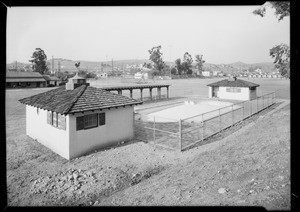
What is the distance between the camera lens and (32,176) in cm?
959

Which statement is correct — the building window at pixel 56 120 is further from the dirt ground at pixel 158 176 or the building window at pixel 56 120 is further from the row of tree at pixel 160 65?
the row of tree at pixel 160 65

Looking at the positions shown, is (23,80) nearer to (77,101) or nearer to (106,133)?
(77,101)

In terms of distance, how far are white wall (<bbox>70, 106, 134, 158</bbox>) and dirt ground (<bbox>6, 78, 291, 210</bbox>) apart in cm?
64

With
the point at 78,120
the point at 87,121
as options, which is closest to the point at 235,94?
the point at 87,121

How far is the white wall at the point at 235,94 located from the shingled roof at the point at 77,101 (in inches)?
1028

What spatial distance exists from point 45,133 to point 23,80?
50.2 metres

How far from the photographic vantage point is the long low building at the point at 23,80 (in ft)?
177

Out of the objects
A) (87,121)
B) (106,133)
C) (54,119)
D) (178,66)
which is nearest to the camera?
(87,121)

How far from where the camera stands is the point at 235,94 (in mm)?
36406

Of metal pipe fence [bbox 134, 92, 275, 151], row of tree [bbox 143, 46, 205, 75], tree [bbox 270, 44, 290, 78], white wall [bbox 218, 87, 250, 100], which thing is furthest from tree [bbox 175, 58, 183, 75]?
tree [bbox 270, 44, 290, 78]

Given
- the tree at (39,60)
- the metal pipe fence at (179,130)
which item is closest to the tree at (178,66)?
the tree at (39,60)

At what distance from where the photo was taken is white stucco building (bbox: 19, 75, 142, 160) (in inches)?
466

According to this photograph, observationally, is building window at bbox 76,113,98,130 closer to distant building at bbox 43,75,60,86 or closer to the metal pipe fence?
the metal pipe fence

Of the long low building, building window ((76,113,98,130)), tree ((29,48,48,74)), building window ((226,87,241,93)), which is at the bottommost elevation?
building window ((76,113,98,130))
